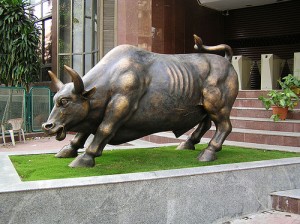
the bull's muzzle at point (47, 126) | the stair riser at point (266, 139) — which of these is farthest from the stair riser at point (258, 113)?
the bull's muzzle at point (47, 126)

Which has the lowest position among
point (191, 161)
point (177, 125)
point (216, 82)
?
point (191, 161)

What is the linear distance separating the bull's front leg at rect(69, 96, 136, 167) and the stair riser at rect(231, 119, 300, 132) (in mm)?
4500

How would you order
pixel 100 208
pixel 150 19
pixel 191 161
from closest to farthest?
pixel 100 208
pixel 191 161
pixel 150 19

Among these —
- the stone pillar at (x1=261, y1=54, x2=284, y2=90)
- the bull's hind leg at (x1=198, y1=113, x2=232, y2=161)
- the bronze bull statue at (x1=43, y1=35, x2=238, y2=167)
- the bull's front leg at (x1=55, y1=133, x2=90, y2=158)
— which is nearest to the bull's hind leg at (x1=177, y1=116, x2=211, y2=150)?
the bronze bull statue at (x1=43, y1=35, x2=238, y2=167)

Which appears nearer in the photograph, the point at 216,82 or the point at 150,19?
the point at 216,82

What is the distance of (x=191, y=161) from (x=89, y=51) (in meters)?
11.6

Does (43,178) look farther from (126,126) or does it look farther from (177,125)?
(177,125)

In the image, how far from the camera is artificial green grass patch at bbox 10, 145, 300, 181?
4199 millimetres

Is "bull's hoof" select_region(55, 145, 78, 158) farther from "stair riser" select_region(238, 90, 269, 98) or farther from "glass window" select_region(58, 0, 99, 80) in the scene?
"glass window" select_region(58, 0, 99, 80)

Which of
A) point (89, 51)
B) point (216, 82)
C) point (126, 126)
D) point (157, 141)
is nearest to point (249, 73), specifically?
point (157, 141)

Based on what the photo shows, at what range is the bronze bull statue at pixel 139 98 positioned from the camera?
4406 mm

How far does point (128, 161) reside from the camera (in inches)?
196

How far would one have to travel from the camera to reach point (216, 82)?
203 inches

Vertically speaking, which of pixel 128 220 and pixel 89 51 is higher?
pixel 89 51
